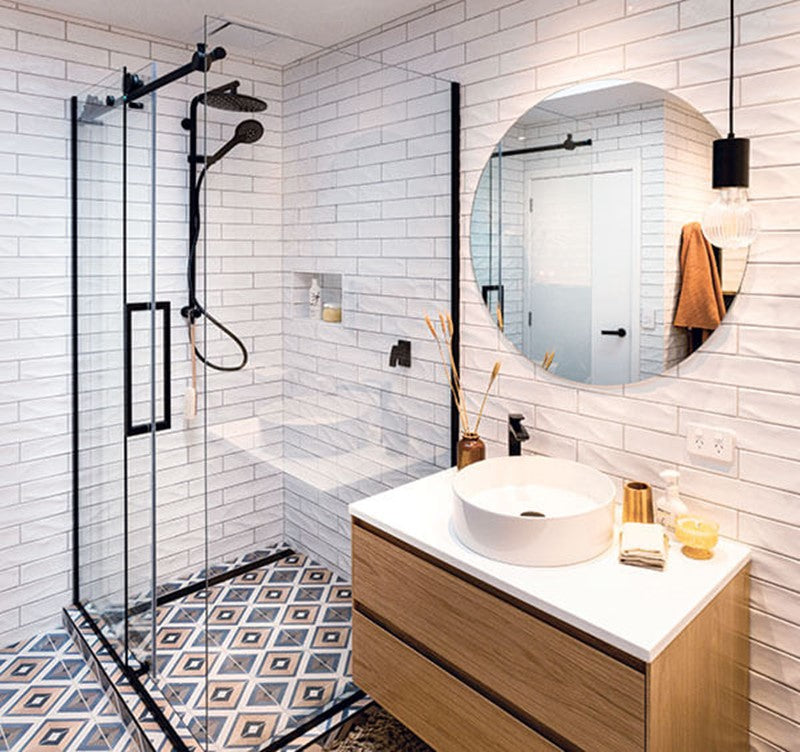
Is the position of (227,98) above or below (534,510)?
above

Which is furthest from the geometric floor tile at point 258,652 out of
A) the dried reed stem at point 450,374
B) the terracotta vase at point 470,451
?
the dried reed stem at point 450,374

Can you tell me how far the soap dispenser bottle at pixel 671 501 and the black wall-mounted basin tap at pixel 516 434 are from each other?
0.43 m

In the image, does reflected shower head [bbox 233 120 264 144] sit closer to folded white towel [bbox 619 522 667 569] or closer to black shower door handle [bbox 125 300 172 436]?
black shower door handle [bbox 125 300 172 436]

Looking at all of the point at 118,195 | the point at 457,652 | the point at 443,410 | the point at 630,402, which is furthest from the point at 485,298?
the point at 118,195

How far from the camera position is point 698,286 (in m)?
1.71

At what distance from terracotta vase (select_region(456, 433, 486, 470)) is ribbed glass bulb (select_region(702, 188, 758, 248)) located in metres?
0.94

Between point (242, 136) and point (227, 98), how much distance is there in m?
0.11

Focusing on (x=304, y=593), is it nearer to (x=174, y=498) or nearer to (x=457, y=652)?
(x=174, y=498)

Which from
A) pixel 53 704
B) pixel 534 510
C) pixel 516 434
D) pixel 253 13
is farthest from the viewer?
pixel 253 13

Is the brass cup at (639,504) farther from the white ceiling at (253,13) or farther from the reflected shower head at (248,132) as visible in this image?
the white ceiling at (253,13)

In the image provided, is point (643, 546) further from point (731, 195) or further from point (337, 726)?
point (337, 726)

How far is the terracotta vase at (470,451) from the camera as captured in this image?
6.99 ft

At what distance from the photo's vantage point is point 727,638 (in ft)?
5.18

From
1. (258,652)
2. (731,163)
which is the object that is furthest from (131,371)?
Answer: (731,163)
